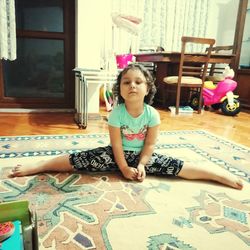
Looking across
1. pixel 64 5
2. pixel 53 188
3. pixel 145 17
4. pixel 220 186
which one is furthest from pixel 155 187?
pixel 145 17

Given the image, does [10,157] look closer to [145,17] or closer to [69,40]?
[69,40]

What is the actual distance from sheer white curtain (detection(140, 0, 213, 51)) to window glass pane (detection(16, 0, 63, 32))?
55.7 inches

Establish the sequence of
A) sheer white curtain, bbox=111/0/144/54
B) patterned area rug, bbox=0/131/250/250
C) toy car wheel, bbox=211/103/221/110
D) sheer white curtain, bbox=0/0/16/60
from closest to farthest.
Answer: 1. patterned area rug, bbox=0/131/250/250
2. sheer white curtain, bbox=0/0/16/60
3. toy car wheel, bbox=211/103/221/110
4. sheer white curtain, bbox=111/0/144/54

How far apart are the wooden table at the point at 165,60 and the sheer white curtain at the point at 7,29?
1517 millimetres

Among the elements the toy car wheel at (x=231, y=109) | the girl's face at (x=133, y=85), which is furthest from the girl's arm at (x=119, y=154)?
the toy car wheel at (x=231, y=109)

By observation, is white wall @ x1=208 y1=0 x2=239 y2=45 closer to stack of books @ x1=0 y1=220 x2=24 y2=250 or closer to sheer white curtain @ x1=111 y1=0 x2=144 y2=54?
sheer white curtain @ x1=111 y1=0 x2=144 y2=54

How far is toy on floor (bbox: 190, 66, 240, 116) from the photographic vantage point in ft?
9.52

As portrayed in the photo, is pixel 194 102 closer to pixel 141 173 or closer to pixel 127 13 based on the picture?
pixel 127 13

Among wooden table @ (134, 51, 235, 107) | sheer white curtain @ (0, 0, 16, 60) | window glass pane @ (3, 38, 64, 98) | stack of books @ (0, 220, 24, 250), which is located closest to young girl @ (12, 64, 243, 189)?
stack of books @ (0, 220, 24, 250)

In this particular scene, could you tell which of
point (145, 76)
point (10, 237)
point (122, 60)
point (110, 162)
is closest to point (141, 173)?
point (110, 162)

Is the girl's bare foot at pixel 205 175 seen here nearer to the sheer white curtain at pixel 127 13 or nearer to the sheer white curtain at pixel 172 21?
the sheer white curtain at pixel 127 13

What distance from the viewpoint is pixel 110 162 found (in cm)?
116

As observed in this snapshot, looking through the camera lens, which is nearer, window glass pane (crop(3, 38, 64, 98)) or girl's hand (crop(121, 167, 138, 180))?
girl's hand (crop(121, 167, 138, 180))

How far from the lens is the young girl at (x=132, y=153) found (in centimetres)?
111
